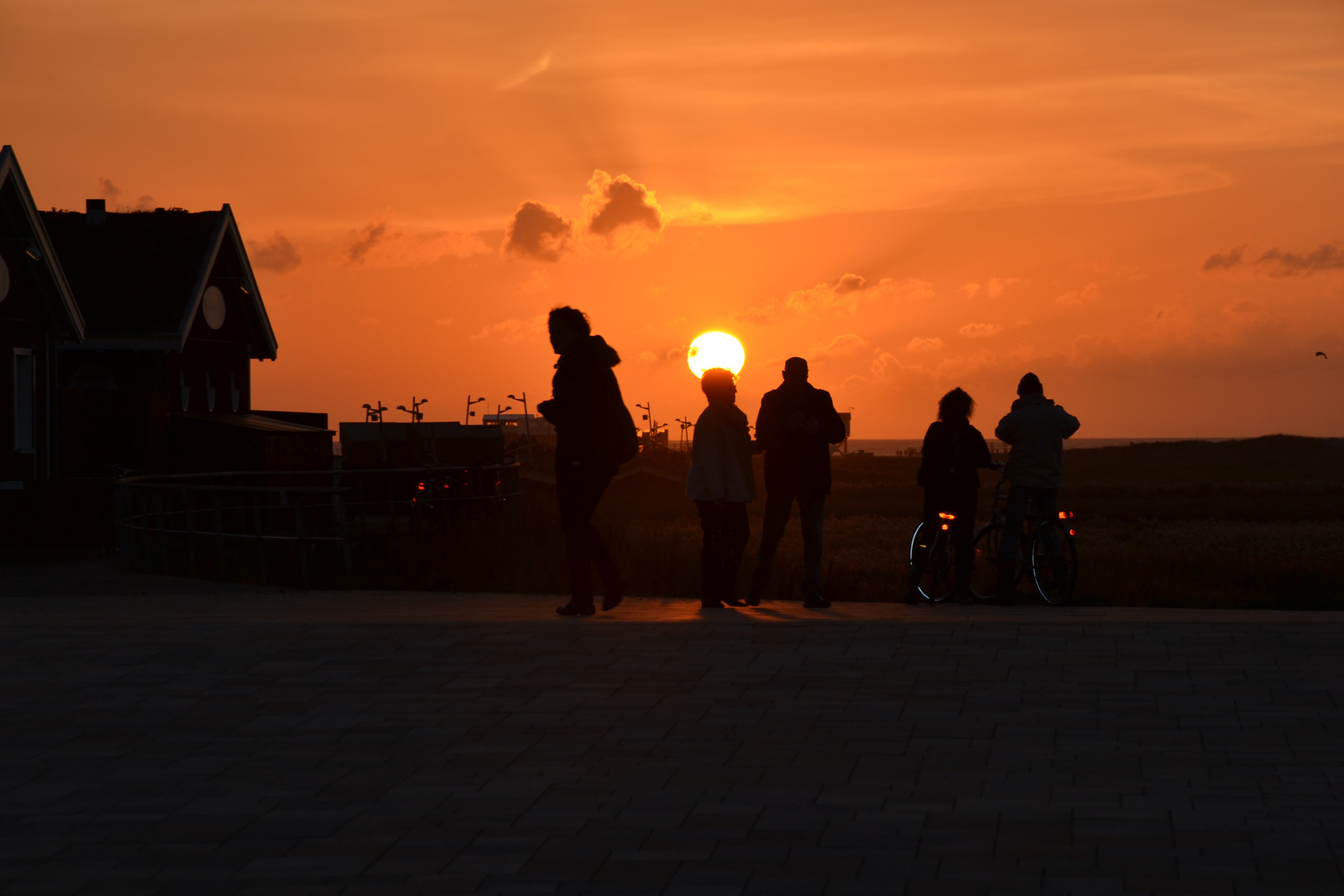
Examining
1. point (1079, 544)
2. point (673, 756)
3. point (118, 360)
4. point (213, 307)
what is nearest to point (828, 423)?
point (673, 756)

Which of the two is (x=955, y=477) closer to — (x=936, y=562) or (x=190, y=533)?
(x=936, y=562)

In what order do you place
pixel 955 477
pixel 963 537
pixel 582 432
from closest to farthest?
1. pixel 582 432
2. pixel 955 477
3. pixel 963 537

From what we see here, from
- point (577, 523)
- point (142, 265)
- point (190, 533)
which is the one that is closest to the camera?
point (577, 523)

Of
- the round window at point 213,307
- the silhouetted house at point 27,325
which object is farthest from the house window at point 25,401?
the round window at point 213,307

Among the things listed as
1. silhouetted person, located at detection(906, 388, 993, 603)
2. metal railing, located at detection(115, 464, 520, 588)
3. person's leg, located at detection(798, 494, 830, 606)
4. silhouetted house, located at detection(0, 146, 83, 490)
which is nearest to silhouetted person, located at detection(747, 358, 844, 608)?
person's leg, located at detection(798, 494, 830, 606)

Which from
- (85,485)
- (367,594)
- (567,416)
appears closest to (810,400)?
(567,416)

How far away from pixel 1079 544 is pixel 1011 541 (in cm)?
1976

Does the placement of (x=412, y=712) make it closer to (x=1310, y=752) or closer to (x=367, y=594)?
(x=1310, y=752)

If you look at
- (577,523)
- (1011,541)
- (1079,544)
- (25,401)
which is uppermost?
(25,401)

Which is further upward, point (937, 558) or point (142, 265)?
point (142, 265)

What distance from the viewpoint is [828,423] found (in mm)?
10867

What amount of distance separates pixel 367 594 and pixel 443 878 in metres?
8.55

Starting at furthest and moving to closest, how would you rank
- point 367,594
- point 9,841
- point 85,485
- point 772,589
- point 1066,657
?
point 85,485 < point 772,589 < point 367,594 < point 1066,657 < point 9,841

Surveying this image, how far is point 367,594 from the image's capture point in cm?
1270
